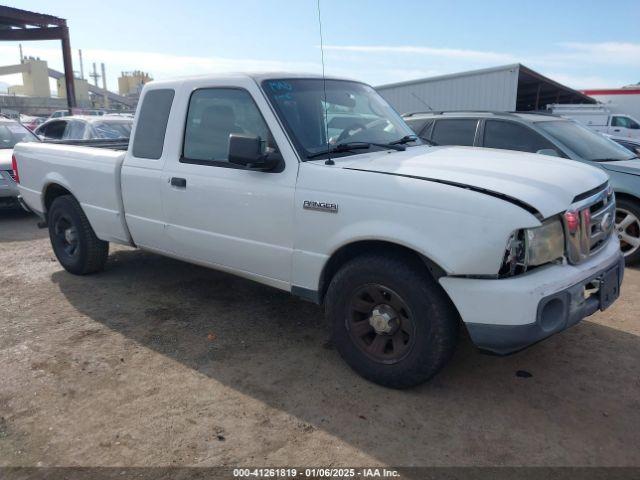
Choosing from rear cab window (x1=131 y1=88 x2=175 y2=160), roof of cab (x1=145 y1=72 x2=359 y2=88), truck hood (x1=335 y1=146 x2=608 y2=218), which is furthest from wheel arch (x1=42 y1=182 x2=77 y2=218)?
truck hood (x1=335 y1=146 x2=608 y2=218)

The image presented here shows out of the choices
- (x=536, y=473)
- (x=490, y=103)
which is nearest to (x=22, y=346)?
(x=536, y=473)

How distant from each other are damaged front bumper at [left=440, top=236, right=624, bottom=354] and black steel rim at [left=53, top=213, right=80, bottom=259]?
423 cm

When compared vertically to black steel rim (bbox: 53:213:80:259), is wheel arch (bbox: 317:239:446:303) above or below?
above

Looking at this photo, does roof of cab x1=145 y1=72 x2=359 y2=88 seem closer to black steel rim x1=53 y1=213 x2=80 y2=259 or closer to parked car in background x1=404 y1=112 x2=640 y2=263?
parked car in background x1=404 y1=112 x2=640 y2=263

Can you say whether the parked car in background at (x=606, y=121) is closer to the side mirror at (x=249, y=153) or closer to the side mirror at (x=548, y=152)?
the side mirror at (x=548, y=152)

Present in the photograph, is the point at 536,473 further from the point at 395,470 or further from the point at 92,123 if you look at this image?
the point at 92,123

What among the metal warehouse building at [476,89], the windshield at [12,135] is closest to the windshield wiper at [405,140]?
the windshield at [12,135]

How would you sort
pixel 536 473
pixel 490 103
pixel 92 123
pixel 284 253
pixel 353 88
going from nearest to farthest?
Answer: pixel 536 473 → pixel 284 253 → pixel 353 88 → pixel 92 123 → pixel 490 103

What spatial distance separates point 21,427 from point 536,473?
2.83 m

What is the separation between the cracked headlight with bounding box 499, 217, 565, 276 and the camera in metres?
2.78

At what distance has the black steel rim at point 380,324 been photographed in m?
3.21

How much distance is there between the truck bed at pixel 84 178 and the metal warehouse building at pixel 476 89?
12438mm

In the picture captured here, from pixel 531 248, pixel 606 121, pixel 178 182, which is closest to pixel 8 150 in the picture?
pixel 178 182

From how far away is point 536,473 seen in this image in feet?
8.55
